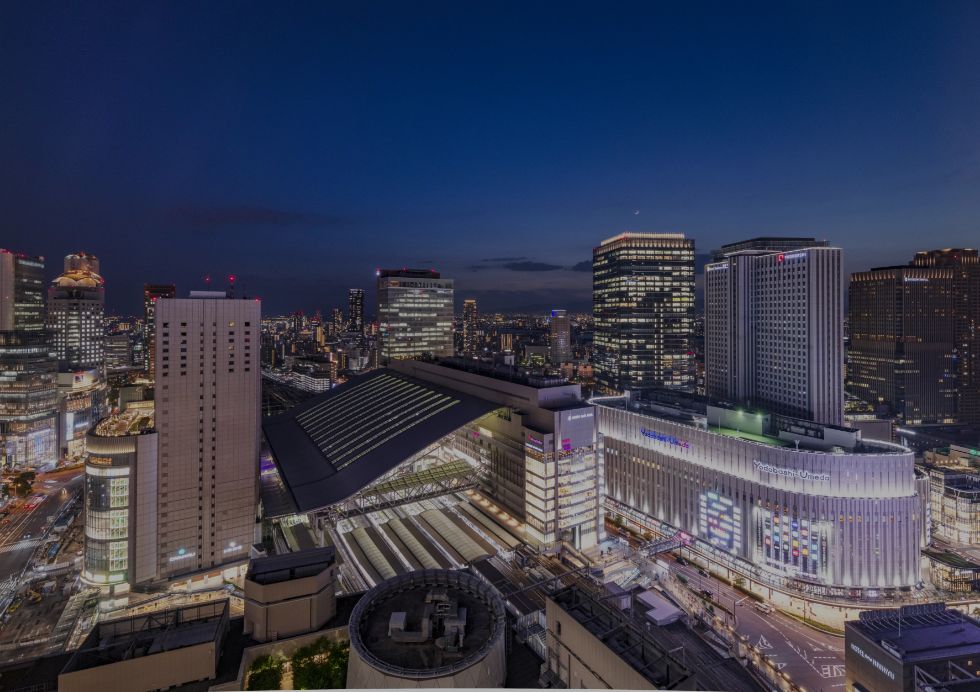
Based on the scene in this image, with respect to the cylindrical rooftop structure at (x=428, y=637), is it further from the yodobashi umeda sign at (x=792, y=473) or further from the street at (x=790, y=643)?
the yodobashi umeda sign at (x=792, y=473)

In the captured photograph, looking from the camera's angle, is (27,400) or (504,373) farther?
(27,400)

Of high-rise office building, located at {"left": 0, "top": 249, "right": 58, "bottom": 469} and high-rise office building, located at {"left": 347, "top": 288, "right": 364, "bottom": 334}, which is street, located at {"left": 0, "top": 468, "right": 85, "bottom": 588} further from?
high-rise office building, located at {"left": 347, "top": 288, "right": 364, "bottom": 334}

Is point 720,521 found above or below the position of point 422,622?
below

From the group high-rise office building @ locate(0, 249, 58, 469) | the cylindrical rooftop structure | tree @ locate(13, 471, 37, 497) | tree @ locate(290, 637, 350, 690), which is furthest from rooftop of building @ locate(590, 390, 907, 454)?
high-rise office building @ locate(0, 249, 58, 469)

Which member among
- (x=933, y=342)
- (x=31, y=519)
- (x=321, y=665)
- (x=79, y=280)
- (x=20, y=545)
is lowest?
(x=20, y=545)

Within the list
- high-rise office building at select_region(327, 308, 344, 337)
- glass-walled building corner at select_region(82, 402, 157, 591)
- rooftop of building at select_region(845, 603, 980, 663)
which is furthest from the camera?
high-rise office building at select_region(327, 308, 344, 337)

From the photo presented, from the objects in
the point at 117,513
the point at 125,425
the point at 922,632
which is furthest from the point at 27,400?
the point at 922,632

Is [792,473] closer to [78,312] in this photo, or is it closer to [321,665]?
[321,665]
